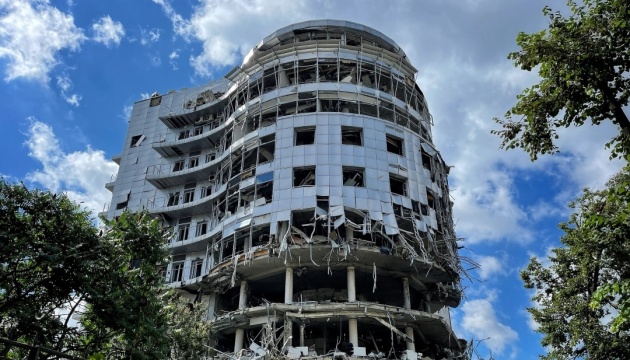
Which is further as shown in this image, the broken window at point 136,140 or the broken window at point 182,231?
the broken window at point 136,140

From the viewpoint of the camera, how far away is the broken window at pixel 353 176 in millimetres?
34656

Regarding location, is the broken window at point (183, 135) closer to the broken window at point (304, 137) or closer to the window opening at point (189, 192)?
the window opening at point (189, 192)

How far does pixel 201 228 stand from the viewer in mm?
43000

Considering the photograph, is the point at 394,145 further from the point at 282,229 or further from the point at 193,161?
the point at 193,161

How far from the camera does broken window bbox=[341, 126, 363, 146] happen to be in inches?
1458


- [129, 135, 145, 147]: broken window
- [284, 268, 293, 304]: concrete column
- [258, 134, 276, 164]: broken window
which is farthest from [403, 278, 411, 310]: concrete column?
[129, 135, 145, 147]: broken window

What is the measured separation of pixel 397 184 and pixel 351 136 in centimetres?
489

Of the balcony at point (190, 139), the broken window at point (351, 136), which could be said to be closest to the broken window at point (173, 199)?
the balcony at point (190, 139)

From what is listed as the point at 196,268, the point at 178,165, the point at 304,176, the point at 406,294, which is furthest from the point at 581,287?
the point at 178,165

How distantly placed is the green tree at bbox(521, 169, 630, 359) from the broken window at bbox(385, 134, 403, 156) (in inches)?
566

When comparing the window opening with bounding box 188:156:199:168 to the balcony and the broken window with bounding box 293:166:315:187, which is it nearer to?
the balcony

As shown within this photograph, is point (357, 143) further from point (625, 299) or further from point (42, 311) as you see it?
point (625, 299)

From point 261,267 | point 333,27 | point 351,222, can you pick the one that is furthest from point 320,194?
point 333,27

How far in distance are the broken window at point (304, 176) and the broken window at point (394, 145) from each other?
21.3 feet
